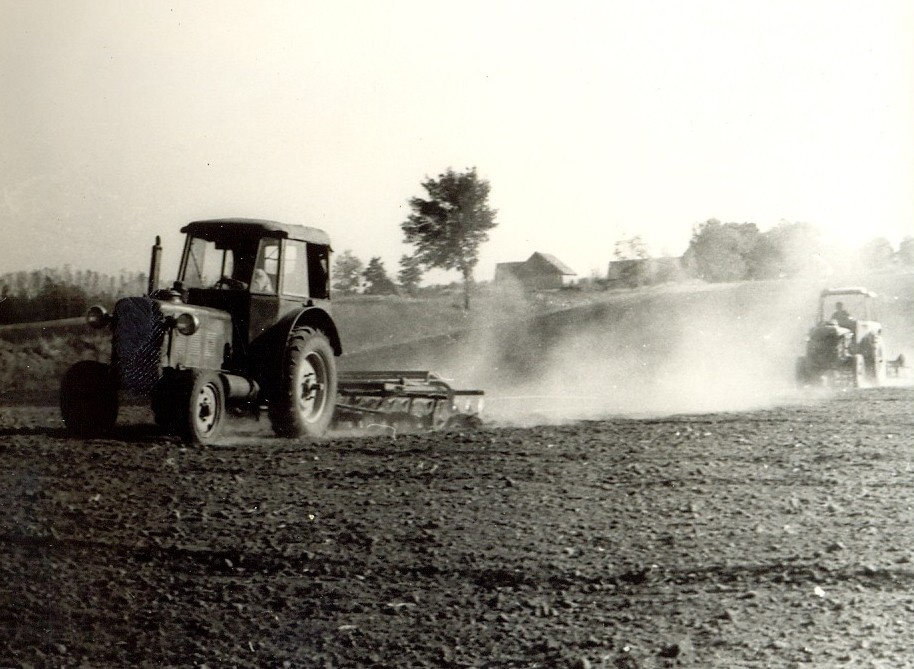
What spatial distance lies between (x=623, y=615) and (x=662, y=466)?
2.88 m

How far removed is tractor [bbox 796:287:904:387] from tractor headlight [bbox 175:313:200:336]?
1294cm

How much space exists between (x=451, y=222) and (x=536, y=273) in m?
20.3

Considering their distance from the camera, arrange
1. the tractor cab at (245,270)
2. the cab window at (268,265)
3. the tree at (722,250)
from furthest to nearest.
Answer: the tree at (722,250), the cab window at (268,265), the tractor cab at (245,270)

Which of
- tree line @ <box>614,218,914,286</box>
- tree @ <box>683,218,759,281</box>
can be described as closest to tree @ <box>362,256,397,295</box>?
tree line @ <box>614,218,914,286</box>

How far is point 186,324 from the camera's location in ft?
24.7

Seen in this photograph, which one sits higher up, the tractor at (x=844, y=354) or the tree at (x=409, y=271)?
the tree at (x=409, y=271)

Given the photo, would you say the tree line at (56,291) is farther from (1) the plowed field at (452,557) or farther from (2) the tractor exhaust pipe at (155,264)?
(1) the plowed field at (452,557)

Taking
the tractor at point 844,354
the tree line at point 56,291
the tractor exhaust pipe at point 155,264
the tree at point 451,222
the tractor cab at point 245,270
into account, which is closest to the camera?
the tree line at point 56,291

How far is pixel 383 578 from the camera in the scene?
417cm

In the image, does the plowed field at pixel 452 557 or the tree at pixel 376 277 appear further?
the tree at pixel 376 277

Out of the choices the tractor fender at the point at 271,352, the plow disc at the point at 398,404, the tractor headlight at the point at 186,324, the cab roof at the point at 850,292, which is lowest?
the plow disc at the point at 398,404

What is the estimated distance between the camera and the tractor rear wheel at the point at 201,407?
711cm

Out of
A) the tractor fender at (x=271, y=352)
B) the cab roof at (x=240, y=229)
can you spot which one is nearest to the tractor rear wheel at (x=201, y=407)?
the tractor fender at (x=271, y=352)

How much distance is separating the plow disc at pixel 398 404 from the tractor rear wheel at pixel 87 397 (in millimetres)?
2252
